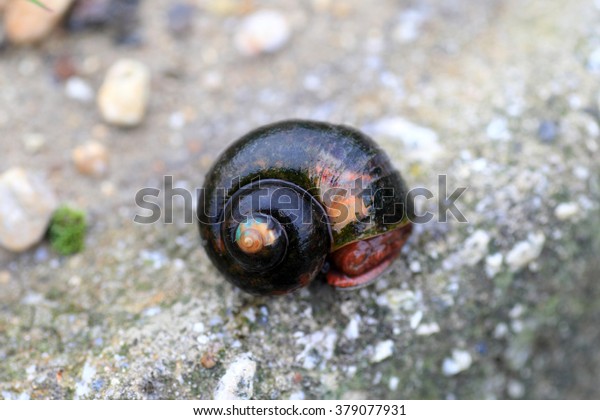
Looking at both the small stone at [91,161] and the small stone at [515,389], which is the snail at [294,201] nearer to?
the small stone at [91,161]

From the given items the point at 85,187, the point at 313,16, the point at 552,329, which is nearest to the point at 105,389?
the point at 85,187

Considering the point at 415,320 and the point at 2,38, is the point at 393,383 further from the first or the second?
the point at 2,38

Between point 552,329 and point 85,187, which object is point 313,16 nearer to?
point 85,187

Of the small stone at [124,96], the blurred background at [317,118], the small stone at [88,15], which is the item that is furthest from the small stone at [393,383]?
the small stone at [88,15]

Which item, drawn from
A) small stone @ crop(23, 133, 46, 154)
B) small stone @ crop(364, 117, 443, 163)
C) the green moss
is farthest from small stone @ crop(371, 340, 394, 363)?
small stone @ crop(23, 133, 46, 154)

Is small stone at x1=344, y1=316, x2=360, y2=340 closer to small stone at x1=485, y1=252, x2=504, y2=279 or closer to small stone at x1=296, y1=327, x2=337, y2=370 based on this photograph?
small stone at x1=296, y1=327, x2=337, y2=370

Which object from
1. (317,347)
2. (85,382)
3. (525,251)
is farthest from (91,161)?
(525,251)
